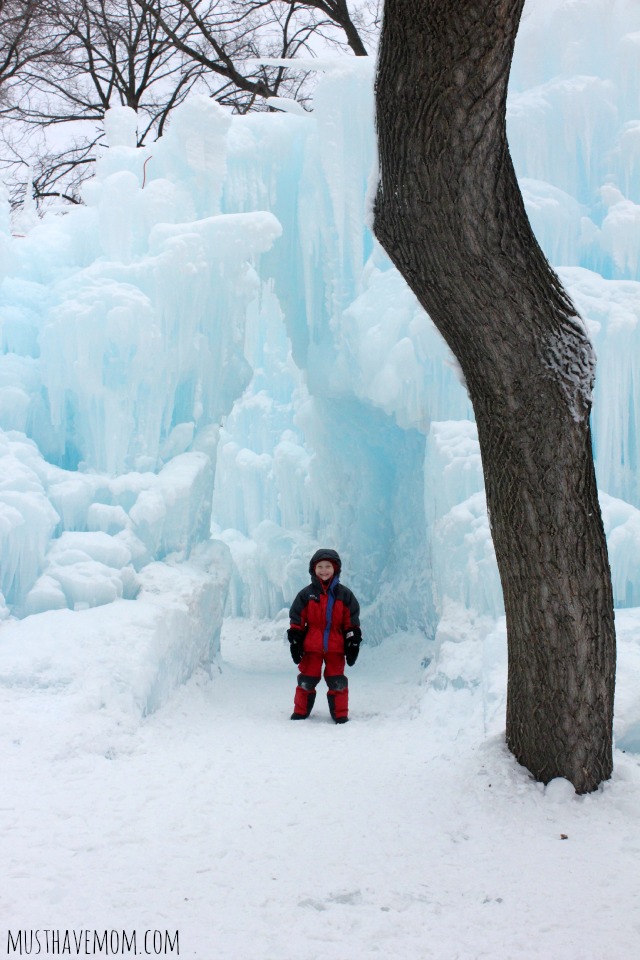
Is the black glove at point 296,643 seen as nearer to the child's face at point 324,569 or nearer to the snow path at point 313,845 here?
the child's face at point 324,569

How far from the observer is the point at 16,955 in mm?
2268

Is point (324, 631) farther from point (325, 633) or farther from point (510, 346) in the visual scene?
point (510, 346)

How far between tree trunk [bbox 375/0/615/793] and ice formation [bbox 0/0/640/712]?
2472 mm

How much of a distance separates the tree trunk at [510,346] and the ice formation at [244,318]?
2.47m

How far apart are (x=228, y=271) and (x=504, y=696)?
15.4 feet

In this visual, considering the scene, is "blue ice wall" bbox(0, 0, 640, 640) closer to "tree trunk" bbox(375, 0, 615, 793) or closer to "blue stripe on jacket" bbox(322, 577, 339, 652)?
"blue stripe on jacket" bbox(322, 577, 339, 652)

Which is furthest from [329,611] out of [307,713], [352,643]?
[307,713]

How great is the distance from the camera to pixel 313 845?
3232 millimetres

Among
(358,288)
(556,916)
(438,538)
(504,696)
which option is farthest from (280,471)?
(556,916)

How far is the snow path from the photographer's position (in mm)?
2516

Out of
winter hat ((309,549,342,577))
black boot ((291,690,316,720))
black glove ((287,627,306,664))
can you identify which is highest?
winter hat ((309,549,342,577))

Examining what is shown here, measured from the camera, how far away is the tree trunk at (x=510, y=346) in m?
3.09

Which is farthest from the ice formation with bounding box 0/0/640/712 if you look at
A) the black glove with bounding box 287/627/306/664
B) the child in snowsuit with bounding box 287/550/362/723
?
the black glove with bounding box 287/627/306/664

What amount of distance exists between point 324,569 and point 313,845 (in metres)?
2.64
